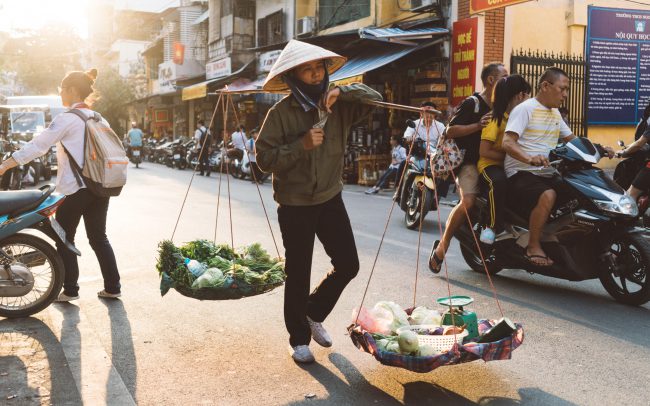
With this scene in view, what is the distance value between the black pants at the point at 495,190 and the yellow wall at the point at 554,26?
11.5 meters

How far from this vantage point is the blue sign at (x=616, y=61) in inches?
649

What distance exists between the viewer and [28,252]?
4848 millimetres

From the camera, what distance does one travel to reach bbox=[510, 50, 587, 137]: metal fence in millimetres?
15164

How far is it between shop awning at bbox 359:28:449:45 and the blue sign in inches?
153

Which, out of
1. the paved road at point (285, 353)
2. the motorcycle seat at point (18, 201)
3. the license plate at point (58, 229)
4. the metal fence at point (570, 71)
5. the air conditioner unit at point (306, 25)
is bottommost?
the paved road at point (285, 353)

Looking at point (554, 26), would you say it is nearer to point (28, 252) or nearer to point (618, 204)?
point (618, 204)

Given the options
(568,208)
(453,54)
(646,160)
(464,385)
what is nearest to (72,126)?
(464,385)

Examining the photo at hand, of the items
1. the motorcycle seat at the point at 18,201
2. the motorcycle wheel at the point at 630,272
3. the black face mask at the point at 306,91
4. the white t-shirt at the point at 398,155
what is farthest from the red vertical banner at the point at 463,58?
the black face mask at the point at 306,91

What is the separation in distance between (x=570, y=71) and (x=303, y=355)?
45.8 feet

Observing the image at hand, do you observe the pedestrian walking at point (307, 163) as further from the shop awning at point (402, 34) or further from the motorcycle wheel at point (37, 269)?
the shop awning at point (402, 34)

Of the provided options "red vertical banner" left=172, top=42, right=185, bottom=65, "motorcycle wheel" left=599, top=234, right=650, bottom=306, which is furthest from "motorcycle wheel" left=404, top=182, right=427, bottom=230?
"red vertical banner" left=172, top=42, right=185, bottom=65

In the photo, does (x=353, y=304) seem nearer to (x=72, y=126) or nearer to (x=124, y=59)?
(x=72, y=126)

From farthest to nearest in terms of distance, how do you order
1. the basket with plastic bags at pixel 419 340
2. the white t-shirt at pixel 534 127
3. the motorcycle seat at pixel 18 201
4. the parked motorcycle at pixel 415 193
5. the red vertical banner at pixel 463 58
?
the red vertical banner at pixel 463 58
the parked motorcycle at pixel 415 193
the white t-shirt at pixel 534 127
the motorcycle seat at pixel 18 201
the basket with plastic bags at pixel 419 340

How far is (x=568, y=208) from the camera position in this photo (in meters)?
5.21
